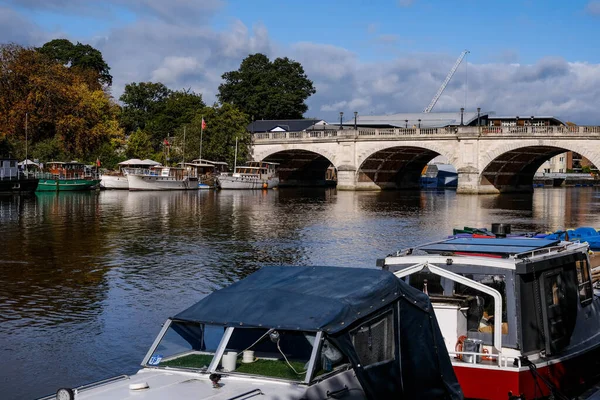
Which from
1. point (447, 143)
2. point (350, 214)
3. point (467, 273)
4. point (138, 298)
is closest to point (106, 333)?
point (138, 298)

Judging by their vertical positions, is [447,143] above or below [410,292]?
above

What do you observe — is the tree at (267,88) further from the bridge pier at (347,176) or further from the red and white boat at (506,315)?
the red and white boat at (506,315)

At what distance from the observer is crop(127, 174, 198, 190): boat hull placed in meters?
81.1

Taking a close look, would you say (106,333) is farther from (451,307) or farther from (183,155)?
(183,155)

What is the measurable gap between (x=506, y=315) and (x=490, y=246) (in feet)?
6.14

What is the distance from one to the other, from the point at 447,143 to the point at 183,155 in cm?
3387

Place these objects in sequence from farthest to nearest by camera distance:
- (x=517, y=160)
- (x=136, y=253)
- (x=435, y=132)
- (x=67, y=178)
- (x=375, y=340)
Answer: (x=517, y=160) < (x=435, y=132) < (x=67, y=178) < (x=136, y=253) < (x=375, y=340)

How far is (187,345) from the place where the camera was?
886cm

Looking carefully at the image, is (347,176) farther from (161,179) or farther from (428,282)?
(428,282)

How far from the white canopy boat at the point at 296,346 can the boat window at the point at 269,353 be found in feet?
0.04

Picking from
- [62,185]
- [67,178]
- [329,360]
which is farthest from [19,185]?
[329,360]

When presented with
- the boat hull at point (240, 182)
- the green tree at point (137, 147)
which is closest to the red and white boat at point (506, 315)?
the boat hull at point (240, 182)

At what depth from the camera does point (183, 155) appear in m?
96.9

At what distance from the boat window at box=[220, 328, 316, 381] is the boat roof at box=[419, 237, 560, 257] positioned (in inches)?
197
